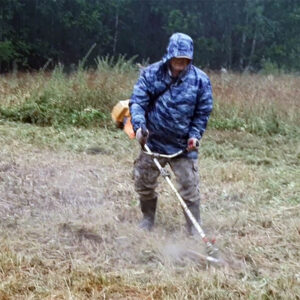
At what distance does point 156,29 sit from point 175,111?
20.9 metres

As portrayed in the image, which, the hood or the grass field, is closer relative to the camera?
the grass field

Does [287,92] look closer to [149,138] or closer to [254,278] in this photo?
[149,138]

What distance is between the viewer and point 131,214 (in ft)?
15.9

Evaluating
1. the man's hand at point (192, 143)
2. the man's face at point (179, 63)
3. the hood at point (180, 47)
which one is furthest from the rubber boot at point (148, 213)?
the hood at point (180, 47)

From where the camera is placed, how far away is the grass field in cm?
330

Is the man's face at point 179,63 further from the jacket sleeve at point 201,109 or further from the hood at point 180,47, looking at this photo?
the jacket sleeve at point 201,109

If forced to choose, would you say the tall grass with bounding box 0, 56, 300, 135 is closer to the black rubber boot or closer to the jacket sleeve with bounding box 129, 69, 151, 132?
the black rubber boot

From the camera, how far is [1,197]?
5004mm

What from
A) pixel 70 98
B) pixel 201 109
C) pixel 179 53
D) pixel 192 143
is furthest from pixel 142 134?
pixel 70 98

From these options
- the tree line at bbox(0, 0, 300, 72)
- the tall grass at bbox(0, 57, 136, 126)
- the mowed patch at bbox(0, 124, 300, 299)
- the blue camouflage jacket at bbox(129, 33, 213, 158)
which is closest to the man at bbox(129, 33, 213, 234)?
the blue camouflage jacket at bbox(129, 33, 213, 158)

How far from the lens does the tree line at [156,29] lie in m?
22.4

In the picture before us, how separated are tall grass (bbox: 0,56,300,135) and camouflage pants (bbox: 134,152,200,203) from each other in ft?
16.2

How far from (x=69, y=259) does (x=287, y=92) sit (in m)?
7.99

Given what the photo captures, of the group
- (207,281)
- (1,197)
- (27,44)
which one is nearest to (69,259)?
(207,281)
